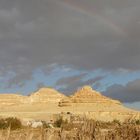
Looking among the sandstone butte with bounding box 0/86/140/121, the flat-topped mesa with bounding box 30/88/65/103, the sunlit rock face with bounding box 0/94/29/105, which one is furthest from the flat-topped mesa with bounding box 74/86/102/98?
the sunlit rock face with bounding box 0/94/29/105

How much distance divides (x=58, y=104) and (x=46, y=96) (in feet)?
59.6

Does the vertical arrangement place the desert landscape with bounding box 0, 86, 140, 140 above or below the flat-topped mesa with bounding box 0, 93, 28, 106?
below

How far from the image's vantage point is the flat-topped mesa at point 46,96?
177875 mm

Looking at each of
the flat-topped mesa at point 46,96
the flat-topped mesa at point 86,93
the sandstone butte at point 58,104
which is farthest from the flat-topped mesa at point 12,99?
the flat-topped mesa at point 86,93

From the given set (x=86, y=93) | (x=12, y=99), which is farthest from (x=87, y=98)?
(x=12, y=99)

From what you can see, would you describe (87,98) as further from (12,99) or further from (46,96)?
(12,99)

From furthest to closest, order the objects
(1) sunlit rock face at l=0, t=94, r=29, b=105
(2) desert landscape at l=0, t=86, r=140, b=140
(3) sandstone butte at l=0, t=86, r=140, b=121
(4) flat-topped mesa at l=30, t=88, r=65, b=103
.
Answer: (1) sunlit rock face at l=0, t=94, r=29, b=105 → (4) flat-topped mesa at l=30, t=88, r=65, b=103 → (3) sandstone butte at l=0, t=86, r=140, b=121 → (2) desert landscape at l=0, t=86, r=140, b=140

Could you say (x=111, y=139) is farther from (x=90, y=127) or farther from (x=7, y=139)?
(x=7, y=139)

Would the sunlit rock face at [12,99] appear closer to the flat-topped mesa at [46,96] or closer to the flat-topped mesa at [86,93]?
the flat-topped mesa at [46,96]

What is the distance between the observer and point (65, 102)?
153 meters

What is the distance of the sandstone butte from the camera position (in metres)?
136

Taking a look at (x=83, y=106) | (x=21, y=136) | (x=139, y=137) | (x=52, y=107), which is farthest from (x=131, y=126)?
(x=52, y=107)

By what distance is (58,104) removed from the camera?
163 m

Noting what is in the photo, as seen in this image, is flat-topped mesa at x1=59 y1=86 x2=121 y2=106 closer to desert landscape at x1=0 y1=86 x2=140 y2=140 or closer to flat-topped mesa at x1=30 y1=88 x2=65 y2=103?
desert landscape at x1=0 y1=86 x2=140 y2=140
